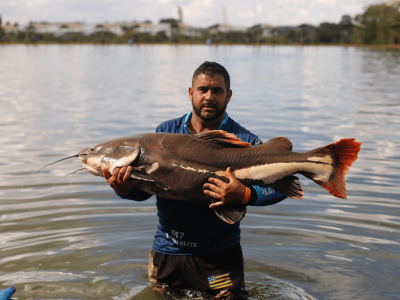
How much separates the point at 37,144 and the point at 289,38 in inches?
5610

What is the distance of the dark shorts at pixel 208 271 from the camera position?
13.7ft

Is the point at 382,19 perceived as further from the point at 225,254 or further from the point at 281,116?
the point at 225,254

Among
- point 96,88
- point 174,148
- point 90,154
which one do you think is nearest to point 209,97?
point 174,148

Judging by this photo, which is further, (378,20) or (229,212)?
(378,20)

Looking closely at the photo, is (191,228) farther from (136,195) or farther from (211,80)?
(211,80)

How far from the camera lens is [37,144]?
446 inches

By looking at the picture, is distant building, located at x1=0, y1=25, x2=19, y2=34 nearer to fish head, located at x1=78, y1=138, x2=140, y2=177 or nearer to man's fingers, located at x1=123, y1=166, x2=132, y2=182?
fish head, located at x1=78, y1=138, x2=140, y2=177

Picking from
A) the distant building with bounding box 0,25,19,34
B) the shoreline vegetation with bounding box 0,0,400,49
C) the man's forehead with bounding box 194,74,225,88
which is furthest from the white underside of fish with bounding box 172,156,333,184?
the distant building with bounding box 0,25,19,34

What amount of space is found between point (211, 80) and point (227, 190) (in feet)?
3.53

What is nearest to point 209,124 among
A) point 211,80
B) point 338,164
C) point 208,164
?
point 211,80

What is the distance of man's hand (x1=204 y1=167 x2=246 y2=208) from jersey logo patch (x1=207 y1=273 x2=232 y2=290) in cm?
81

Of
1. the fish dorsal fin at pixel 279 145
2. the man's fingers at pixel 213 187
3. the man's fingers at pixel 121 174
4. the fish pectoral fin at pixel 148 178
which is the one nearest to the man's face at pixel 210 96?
the fish dorsal fin at pixel 279 145

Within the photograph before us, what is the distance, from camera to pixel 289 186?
12.4 ft

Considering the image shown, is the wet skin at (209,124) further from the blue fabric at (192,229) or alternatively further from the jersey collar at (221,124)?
the blue fabric at (192,229)
